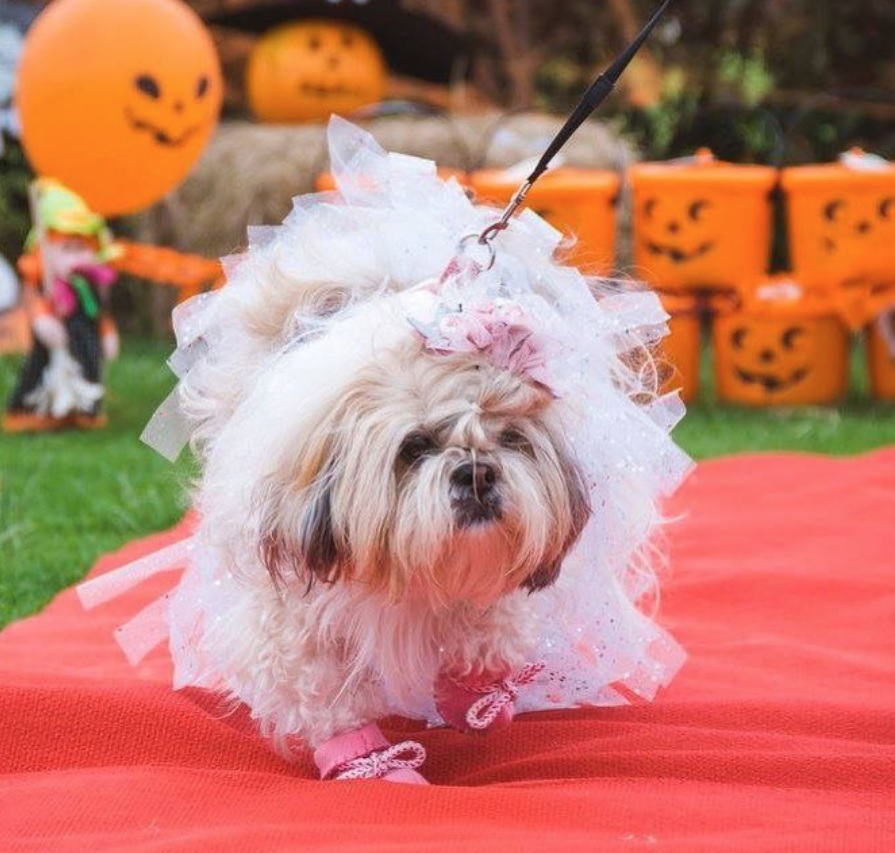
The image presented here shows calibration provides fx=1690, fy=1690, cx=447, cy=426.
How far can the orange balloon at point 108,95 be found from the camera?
454 cm

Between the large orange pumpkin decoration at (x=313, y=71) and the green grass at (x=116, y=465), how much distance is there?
1.93 metres

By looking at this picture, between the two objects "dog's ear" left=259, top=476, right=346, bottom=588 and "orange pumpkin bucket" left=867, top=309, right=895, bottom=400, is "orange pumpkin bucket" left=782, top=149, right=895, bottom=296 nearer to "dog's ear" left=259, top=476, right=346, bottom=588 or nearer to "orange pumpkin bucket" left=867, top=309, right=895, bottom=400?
"orange pumpkin bucket" left=867, top=309, right=895, bottom=400

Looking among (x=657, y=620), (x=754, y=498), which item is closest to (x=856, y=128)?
(x=754, y=498)

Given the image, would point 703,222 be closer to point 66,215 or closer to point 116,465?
point 66,215

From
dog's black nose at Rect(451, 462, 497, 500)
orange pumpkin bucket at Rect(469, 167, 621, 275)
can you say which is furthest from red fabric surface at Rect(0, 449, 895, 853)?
orange pumpkin bucket at Rect(469, 167, 621, 275)

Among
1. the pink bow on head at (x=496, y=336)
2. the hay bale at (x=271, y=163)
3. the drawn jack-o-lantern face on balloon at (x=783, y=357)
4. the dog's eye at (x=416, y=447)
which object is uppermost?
the pink bow on head at (x=496, y=336)

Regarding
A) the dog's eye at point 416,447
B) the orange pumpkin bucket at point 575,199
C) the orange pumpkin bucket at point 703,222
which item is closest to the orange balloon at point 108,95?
the orange pumpkin bucket at point 575,199

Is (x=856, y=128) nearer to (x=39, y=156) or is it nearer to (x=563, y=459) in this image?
(x=39, y=156)

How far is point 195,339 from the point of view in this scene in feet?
7.72

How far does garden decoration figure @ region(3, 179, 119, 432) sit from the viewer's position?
16.6 feet

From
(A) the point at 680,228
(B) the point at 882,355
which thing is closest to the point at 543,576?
(A) the point at 680,228

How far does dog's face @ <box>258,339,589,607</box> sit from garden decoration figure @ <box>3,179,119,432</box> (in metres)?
3.31

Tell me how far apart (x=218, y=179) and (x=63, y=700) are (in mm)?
5131

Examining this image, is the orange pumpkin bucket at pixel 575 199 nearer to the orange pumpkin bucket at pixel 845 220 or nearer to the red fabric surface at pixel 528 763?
the orange pumpkin bucket at pixel 845 220
